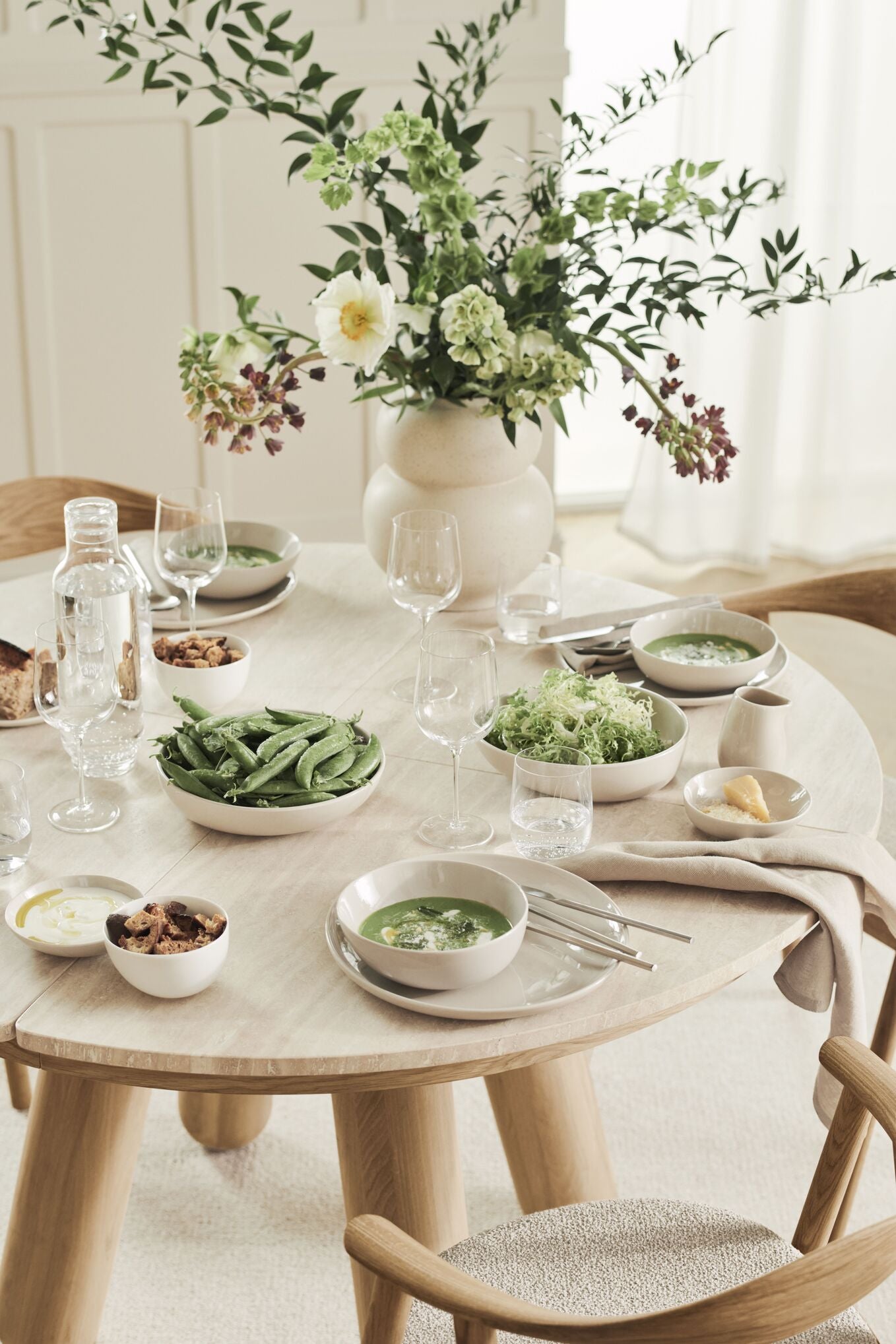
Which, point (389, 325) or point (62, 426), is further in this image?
point (62, 426)

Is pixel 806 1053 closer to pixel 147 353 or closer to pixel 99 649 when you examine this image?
pixel 99 649

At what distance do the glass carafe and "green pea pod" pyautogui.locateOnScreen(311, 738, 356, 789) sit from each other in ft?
0.82

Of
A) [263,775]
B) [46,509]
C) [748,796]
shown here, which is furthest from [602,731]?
[46,509]

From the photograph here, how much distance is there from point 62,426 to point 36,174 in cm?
73

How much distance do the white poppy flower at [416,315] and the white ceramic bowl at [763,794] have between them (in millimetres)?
708

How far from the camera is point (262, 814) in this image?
142 centimetres

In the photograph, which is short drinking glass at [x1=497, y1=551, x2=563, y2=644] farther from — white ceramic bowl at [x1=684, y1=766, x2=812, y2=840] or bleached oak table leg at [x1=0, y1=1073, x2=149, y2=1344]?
bleached oak table leg at [x1=0, y1=1073, x2=149, y2=1344]

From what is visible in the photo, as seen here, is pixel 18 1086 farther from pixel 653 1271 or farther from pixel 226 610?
pixel 653 1271

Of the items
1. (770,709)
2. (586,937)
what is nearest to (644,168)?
(770,709)

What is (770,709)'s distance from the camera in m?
1.55

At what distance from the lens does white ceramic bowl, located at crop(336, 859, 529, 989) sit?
1.17 metres

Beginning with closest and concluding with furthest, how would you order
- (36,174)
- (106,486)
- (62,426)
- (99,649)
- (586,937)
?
1. (586,937)
2. (99,649)
3. (106,486)
4. (36,174)
5. (62,426)

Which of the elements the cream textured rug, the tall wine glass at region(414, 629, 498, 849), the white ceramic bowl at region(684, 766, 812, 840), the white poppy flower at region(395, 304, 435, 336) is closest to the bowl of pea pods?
Answer: the tall wine glass at region(414, 629, 498, 849)

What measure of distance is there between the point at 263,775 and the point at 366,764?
0.13 metres
